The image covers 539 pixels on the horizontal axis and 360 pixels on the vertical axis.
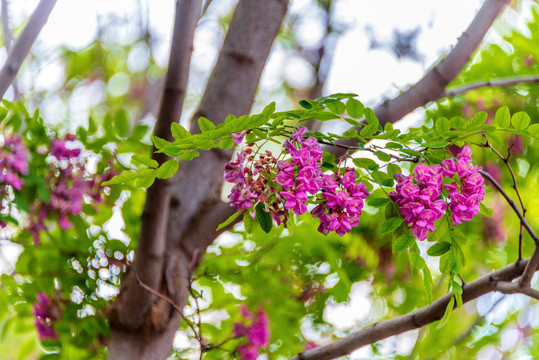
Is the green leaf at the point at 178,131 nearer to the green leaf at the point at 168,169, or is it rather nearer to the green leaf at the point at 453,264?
the green leaf at the point at 168,169

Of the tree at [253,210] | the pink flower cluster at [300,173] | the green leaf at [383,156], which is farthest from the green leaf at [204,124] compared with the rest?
the green leaf at [383,156]

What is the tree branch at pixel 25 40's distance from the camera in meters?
0.75

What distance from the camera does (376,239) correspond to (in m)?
1.35

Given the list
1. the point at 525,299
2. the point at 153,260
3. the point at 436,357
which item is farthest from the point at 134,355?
the point at 525,299

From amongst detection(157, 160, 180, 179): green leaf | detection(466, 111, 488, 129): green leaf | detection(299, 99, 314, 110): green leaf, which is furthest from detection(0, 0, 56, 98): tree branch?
detection(466, 111, 488, 129): green leaf

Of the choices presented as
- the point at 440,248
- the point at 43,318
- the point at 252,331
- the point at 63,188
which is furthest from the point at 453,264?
the point at 43,318

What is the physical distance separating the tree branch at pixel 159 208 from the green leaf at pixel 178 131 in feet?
0.40

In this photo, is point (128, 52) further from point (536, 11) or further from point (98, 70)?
point (536, 11)

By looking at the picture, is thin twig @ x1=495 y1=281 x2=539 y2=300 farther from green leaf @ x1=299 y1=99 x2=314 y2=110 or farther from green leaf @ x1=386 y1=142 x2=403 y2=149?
green leaf @ x1=299 y1=99 x2=314 y2=110

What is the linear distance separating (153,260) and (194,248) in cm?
12

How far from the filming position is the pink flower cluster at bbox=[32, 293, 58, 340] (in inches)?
45.3

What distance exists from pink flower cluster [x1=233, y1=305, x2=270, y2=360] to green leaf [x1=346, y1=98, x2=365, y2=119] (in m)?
0.73

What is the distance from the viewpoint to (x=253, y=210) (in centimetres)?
68

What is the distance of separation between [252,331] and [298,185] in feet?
2.42
